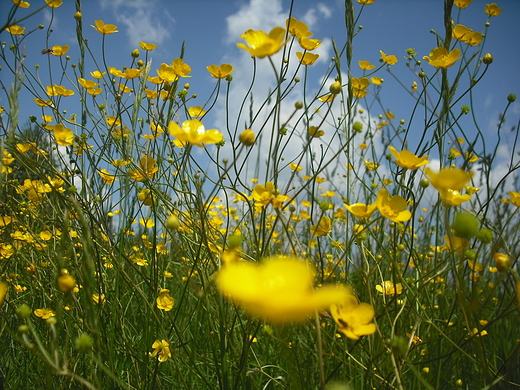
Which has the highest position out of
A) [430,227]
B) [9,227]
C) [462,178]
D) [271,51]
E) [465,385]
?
[430,227]

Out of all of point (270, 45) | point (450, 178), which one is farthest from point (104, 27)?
point (450, 178)

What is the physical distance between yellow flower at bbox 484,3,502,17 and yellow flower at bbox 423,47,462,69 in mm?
582

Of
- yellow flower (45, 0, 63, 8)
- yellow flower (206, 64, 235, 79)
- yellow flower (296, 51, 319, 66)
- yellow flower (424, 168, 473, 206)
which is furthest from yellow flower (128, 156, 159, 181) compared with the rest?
yellow flower (45, 0, 63, 8)

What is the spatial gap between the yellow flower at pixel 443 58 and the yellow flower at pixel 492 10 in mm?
582

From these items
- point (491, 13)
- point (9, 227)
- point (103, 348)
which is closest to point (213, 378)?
point (103, 348)

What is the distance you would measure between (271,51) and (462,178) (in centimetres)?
51

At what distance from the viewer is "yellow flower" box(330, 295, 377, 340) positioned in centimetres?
66

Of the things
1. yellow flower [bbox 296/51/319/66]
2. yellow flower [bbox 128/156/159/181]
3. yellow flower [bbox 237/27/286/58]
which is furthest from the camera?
yellow flower [bbox 296/51/319/66]

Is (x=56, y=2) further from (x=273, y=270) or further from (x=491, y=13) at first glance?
(x=491, y=13)

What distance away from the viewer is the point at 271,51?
0.84m

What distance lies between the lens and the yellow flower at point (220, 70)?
4.59 feet

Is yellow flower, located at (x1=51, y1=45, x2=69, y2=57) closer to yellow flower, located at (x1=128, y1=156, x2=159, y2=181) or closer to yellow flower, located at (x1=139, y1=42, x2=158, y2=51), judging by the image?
yellow flower, located at (x1=139, y1=42, x2=158, y2=51)

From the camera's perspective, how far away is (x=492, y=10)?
1631 millimetres

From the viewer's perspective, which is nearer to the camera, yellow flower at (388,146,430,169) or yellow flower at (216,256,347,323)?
yellow flower at (216,256,347,323)
